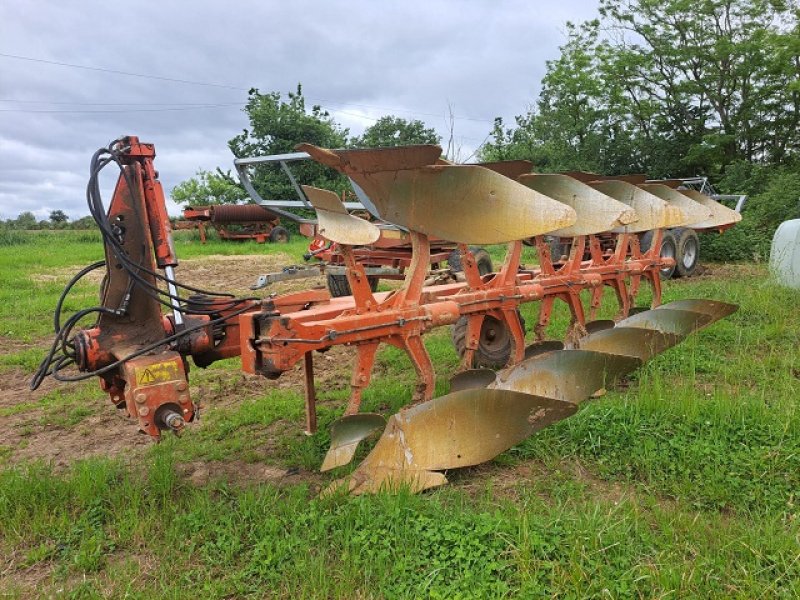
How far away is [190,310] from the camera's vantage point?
329cm

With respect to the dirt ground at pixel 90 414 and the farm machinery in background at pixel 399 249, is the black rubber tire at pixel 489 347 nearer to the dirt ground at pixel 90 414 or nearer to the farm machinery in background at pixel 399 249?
the farm machinery in background at pixel 399 249

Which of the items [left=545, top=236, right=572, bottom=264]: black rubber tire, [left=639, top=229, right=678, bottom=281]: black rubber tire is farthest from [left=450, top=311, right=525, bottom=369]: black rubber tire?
[left=639, top=229, right=678, bottom=281]: black rubber tire

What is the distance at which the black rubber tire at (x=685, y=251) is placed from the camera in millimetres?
10281

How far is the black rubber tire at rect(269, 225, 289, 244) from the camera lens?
73.4ft

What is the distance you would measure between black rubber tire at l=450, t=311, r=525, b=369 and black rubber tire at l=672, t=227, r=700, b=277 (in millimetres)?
5965

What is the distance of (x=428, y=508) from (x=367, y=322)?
1094 mm

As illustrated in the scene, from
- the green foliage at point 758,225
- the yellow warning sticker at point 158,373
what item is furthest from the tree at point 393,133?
the yellow warning sticker at point 158,373

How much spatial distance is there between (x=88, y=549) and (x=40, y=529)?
34cm

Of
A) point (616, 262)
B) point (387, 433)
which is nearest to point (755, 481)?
point (387, 433)

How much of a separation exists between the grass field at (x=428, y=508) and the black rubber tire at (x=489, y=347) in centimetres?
95

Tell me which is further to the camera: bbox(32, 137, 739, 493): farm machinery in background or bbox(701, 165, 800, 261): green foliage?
bbox(701, 165, 800, 261): green foliage

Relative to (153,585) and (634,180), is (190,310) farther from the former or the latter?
(634,180)

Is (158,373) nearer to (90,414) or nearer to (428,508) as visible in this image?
(428,508)

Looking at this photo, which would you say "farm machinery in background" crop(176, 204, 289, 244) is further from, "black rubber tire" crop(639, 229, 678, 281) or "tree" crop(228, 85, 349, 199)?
"black rubber tire" crop(639, 229, 678, 281)
